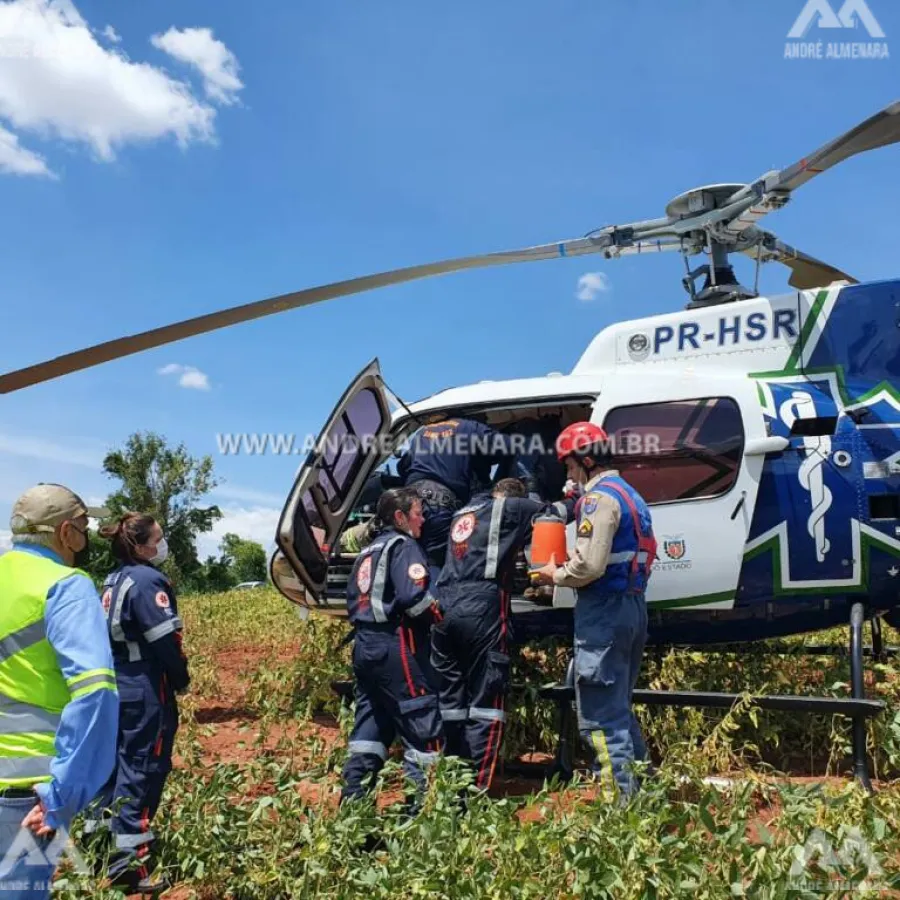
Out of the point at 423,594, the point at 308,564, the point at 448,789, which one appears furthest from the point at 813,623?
the point at 308,564

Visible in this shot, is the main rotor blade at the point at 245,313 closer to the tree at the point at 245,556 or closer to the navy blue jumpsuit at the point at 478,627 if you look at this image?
the navy blue jumpsuit at the point at 478,627

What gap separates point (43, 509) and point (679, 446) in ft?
Result: 12.4

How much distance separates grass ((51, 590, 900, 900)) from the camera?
2711mm

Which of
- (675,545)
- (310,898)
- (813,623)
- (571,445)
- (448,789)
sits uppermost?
(571,445)

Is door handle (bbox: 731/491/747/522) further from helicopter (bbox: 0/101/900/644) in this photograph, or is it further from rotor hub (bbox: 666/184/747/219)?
rotor hub (bbox: 666/184/747/219)

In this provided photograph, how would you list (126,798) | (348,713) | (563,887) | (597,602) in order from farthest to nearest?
1. (348,713)
2. (597,602)
3. (126,798)
4. (563,887)

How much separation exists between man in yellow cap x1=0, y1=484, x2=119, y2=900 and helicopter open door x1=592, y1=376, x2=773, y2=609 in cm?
359

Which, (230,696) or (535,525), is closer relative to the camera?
(535,525)

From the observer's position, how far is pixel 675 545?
5.06 metres

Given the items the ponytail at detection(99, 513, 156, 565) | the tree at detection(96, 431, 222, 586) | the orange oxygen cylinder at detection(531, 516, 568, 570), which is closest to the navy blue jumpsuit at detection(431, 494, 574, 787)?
the orange oxygen cylinder at detection(531, 516, 568, 570)

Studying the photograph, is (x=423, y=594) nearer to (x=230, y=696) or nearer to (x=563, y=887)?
(x=563, y=887)

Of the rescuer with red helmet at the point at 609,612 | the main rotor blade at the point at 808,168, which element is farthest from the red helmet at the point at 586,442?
the main rotor blade at the point at 808,168

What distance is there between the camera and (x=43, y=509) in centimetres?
253

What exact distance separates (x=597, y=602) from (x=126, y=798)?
2376 mm
